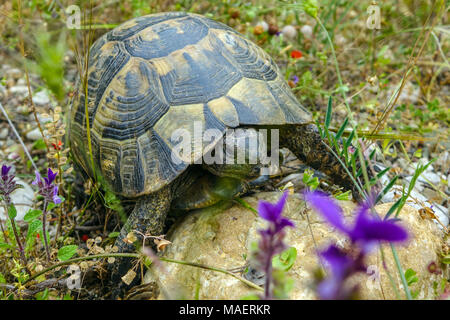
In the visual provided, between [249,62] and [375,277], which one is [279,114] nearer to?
[249,62]

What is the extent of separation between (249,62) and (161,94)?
1.89ft

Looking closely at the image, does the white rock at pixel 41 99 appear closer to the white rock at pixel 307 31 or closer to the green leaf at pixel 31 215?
the green leaf at pixel 31 215

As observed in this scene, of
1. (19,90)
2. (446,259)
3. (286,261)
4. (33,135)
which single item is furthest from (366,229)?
(19,90)

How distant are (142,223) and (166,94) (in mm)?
729

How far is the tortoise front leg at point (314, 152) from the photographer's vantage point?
8.05 feet

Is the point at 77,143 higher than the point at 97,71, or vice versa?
the point at 97,71

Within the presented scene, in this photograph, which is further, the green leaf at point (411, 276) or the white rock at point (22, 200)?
the white rock at point (22, 200)

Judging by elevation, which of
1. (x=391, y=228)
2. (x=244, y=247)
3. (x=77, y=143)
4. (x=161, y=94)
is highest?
(x=391, y=228)

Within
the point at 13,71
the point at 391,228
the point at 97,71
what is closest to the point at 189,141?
the point at 97,71

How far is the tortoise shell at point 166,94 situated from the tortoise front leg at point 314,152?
0.40 feet

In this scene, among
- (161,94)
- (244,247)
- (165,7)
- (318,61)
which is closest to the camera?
(244,247)

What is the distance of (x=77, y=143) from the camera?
2.70 m

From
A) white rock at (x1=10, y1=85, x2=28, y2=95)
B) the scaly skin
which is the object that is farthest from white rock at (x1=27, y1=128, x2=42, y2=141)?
the scaly skin

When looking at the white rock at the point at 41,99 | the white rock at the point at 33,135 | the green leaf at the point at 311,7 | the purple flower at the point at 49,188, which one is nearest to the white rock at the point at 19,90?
the white rock at the point at 41,99
